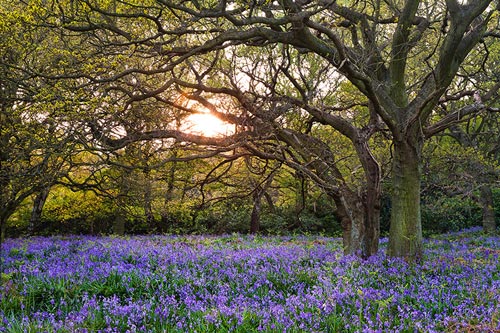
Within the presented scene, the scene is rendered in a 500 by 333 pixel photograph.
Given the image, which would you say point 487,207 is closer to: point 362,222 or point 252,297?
point 362,222

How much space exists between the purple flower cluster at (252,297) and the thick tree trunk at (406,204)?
2.42ft

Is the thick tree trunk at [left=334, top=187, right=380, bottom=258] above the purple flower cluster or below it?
above

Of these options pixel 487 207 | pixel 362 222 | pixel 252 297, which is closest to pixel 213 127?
pixel 362 222

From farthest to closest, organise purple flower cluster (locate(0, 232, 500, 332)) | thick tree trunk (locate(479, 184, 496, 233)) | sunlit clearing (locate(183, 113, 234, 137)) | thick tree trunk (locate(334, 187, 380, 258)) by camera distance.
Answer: thick tree trunk (locate(479, 184, 496, 233)) < sunlit clearing (locate(183, 113, 234, 137)) < thick tree trunk (locate(334, 187, 380, 258)) < purple flower cluster (locate(0, 232, 500, 332))

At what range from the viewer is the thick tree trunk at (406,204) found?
836cm

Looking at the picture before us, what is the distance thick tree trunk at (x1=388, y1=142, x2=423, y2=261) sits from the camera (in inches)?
329

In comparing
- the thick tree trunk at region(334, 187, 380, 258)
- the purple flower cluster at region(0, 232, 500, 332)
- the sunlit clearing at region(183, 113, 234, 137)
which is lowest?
the purple flower cluster at region(0, 232, 500, 332)

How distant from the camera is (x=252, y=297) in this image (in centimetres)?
593

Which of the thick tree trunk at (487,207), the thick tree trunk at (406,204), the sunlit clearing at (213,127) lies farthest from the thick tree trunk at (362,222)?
the thick tree trunk at (487,207)

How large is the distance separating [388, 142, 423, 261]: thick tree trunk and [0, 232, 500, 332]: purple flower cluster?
0.74 m

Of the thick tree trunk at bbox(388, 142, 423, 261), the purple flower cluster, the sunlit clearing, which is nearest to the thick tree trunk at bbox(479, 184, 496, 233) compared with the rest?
the thick tree trunk at bbox(388, 142, 423, 261)

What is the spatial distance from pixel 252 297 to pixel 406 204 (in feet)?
13.1

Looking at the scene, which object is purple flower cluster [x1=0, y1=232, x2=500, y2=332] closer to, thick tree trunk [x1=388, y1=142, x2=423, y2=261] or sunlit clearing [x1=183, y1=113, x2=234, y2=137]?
thick tree trunk [x1=388, y1=142, x2=423, y2=261]

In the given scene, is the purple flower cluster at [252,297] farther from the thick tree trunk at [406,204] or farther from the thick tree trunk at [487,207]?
the thick tree trunk at [487,207]
